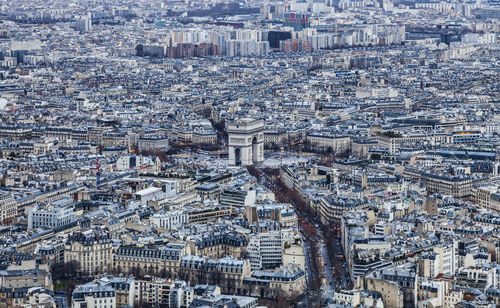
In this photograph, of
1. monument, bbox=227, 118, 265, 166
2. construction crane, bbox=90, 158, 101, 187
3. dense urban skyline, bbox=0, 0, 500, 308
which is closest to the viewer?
dense urban skyline, bbox=0, 0, 500, 308

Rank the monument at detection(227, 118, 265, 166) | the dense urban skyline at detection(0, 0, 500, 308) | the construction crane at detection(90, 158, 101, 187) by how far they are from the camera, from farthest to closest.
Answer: the monument at detection(227, 118, 265, 166) → the construction crane at detection(90, 158, 101, 187) → the dense urban skyline at detection(0, 0, 500, 308)

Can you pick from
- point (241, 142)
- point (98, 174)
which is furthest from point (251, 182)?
point (241, 142)

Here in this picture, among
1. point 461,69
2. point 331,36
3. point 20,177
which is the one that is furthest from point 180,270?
point 331,36

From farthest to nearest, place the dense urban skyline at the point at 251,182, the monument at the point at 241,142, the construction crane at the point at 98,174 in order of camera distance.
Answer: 1. the monument at the point at 241,142
2. the construction crane at the point at 98,174
3. the dense urban skyline at the point at 251,182

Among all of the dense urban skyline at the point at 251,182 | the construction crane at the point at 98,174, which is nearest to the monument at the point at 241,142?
the dense urban skyline at the point at 251,182

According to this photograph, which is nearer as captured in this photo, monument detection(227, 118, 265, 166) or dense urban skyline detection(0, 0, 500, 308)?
dense urban skyline detection(0, 0, 500, 308)

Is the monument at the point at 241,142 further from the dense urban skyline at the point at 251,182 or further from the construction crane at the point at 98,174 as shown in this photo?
the construction crane at the point at 98,174

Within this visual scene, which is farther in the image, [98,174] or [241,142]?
[241,142]

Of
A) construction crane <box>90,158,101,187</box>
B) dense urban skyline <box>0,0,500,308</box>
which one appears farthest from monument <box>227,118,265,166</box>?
construction crane <box>90,158,101,187</box>

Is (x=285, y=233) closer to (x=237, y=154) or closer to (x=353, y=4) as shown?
(x=237, y=154)

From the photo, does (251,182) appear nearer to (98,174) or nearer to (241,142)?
(98,174)

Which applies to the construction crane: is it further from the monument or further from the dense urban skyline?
the monument
